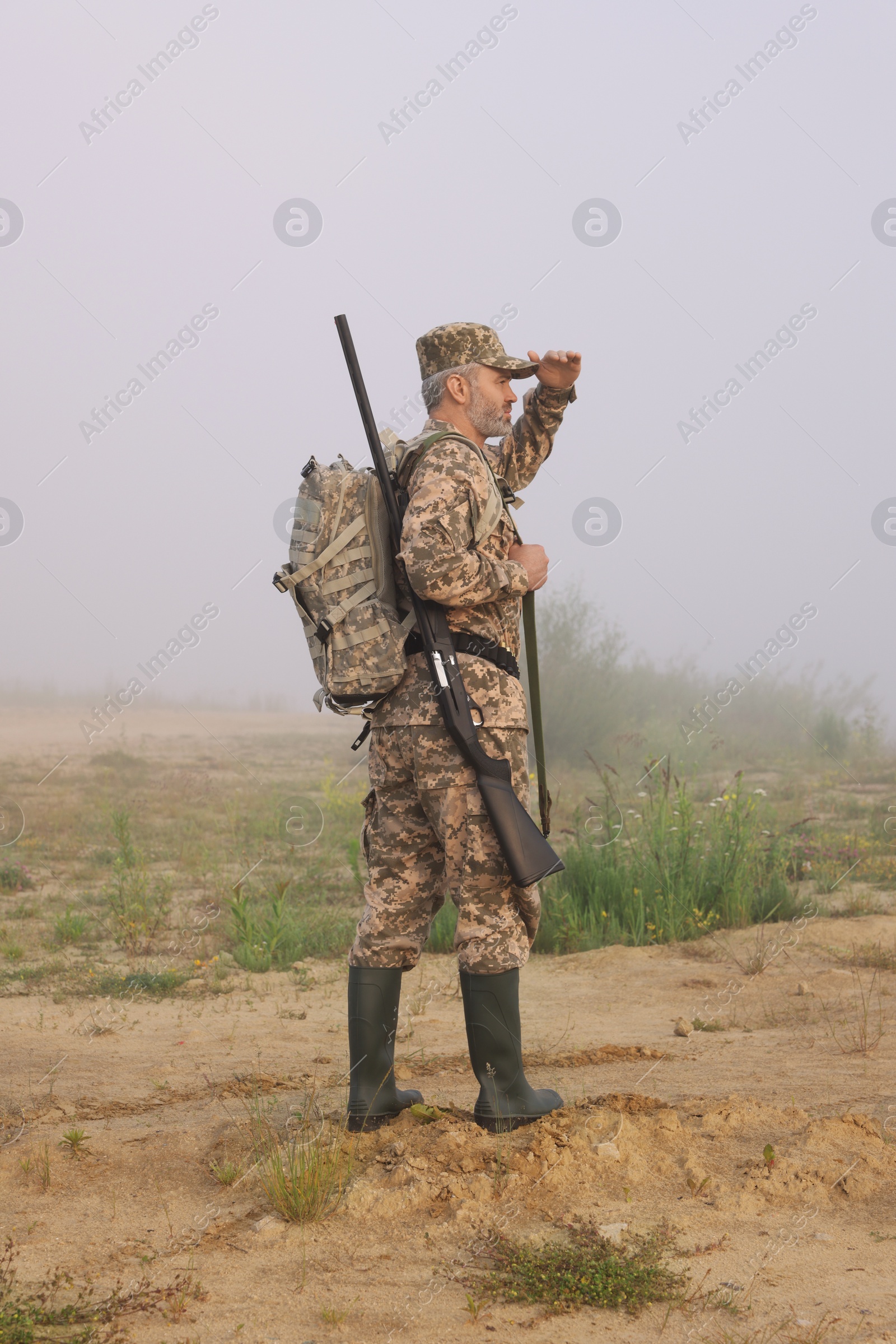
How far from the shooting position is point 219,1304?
2273mm

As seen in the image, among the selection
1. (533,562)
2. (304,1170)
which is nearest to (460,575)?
(533,562)

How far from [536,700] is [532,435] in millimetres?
944

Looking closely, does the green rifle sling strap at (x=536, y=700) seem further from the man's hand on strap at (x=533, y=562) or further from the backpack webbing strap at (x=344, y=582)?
the backpack webbing strap at (x=344, y=582)

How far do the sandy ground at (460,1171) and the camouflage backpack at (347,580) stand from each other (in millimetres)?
1401

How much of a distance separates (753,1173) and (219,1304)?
1.45m

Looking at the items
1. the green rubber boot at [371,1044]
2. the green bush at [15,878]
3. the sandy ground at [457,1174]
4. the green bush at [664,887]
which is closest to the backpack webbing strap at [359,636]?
the green rubber boot at [371,1044]

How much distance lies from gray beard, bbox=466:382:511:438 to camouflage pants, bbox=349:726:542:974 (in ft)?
3.23

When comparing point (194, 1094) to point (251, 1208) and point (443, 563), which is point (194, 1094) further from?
point (443, 563)

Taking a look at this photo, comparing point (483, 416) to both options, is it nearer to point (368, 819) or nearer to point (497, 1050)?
point (368, 819)

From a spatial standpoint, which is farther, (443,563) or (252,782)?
(252,782)

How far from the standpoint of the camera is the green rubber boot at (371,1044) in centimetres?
317

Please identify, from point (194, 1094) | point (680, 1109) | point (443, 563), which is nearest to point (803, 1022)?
point (680, 1109)

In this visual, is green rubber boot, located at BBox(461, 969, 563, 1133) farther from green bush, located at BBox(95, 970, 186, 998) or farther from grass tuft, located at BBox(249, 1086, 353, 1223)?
green bush, located at BBox(95, 970, 186, 998)

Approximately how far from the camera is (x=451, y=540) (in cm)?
299
